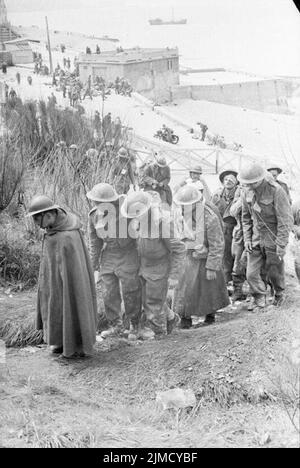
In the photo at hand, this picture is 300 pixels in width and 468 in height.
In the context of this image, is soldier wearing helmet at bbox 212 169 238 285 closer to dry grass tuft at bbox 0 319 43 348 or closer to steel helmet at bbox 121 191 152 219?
steel helmet at bbox 121 191 152 219

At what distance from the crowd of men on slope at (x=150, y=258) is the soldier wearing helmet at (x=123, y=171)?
9.35 feet

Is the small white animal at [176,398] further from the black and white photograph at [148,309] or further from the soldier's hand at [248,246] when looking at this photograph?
the soldier's hand at [248,246]

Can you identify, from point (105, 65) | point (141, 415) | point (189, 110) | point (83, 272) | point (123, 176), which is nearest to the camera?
point (141, 415)

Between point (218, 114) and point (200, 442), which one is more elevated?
point (218, 114)

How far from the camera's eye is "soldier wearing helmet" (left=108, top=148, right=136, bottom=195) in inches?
365

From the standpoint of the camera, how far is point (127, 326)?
6246 millimetres

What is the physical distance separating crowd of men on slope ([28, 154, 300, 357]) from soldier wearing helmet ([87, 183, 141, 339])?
0.03ft

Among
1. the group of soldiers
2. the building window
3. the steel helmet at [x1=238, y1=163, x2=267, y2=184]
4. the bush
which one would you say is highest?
the building window

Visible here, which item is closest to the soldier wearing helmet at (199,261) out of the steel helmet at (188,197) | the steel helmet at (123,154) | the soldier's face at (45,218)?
the steel helmet at (188,197)

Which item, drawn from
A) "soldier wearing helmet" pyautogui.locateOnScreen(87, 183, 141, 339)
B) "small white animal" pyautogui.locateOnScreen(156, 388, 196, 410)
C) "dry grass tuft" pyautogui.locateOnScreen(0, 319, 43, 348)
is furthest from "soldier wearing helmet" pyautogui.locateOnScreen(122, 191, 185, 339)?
"small white animal" pyautogui.locateOnScreen(156, 388, 196, 410)

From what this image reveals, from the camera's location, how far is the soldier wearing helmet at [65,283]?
514 centimetres

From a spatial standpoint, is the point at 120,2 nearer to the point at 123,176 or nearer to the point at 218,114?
the point at 123,176
